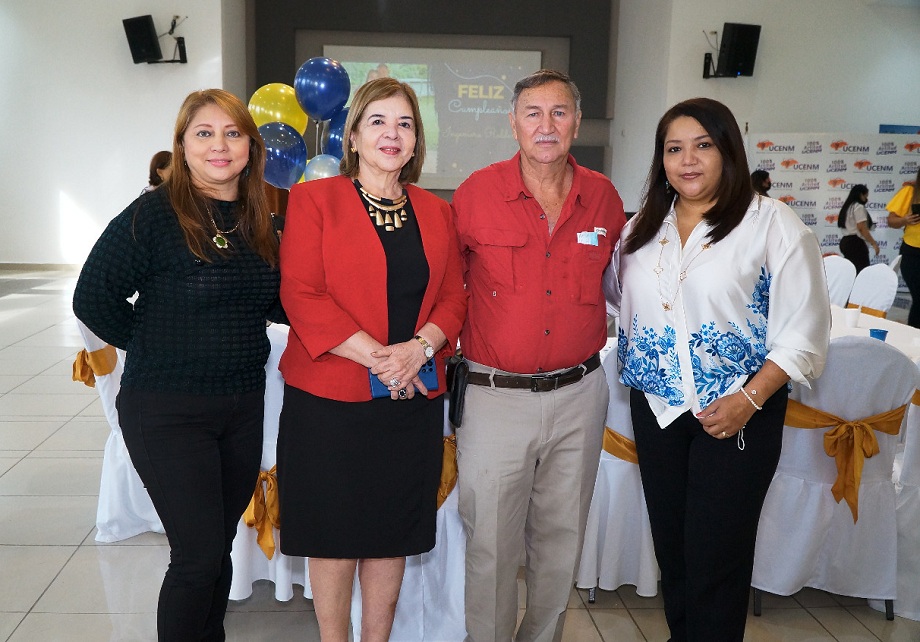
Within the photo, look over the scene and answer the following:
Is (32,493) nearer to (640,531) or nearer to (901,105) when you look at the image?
(640,531)

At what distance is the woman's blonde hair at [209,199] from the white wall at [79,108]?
938 cm

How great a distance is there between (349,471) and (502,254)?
710mm

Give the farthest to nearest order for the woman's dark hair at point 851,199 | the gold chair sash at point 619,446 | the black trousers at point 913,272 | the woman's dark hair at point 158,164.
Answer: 1. the woman's dark hair at point 851,199
2. the black trousers at point 913,272
3. the woman's dark hair at point 158,164
4. the gold chair sash at point 619,446

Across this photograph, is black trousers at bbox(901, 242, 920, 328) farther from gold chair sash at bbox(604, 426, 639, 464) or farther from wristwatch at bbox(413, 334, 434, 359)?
wristwatch at bbox(413, 334, 434, 359)

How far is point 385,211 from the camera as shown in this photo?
2.11 meters

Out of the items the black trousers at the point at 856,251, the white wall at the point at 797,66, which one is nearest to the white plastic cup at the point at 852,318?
the black trousers at the point at 856,251

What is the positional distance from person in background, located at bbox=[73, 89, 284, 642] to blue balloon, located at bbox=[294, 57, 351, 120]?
234cm

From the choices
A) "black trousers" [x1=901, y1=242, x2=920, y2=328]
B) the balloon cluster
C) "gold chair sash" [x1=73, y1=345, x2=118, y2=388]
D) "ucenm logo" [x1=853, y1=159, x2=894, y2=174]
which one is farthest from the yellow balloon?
"ucenm logo" [x1=853, y1=159, x2=894, y2=174]

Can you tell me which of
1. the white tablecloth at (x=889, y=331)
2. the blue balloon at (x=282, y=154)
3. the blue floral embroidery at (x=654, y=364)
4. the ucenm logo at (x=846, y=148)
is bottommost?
the white tablecloth at (x=889, y=331)

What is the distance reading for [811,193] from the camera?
985 centimetres

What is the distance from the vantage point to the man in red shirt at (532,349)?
220cm

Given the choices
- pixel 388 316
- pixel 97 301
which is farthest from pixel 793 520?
pixel 97 301

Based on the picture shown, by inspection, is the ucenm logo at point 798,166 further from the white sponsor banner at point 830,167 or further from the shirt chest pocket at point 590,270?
the shirt chest pocket at point 590,270

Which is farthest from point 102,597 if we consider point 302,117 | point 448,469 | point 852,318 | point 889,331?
point 889,331
